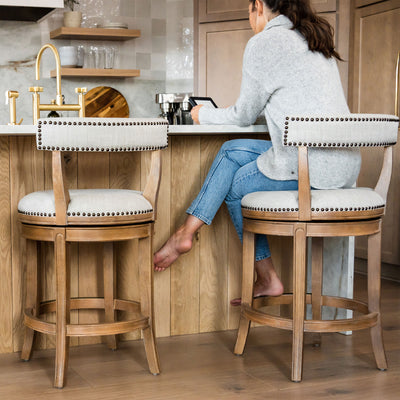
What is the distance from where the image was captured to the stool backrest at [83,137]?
80.7 inches

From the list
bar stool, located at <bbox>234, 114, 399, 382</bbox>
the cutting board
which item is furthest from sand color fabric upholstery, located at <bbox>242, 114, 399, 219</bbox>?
the cutting board

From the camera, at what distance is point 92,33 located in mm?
4637

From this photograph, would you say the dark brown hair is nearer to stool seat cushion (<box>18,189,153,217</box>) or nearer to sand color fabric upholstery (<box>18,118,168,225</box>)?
sand color fabric upholstery (<box>18,118,168,225</box>)

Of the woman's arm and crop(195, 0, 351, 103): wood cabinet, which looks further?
crop(195, 0, 351, 103): wood cabinet

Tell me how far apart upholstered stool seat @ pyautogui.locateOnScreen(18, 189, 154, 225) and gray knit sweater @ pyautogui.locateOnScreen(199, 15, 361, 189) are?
0.53m

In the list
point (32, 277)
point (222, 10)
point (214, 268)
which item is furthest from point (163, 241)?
point (222, 10)

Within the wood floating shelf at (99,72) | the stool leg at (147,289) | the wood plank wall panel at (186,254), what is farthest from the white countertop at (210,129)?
the wood floating shelf at (99,72)

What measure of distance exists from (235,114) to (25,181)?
0.81m

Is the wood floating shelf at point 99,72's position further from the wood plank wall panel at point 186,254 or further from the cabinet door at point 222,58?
the wood plank wall panel at point 186,254

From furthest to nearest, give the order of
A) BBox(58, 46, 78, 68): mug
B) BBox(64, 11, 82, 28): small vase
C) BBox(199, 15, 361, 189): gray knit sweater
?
BBox(64, 11, 82, 28): small vase < BBox(58, 46, 78, 68): mug < BBox(199, 15, 361, 189): gray knit sweater

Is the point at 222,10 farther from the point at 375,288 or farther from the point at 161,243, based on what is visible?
the point at 375,288

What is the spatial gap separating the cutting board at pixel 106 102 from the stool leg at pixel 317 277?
2636 millimetres

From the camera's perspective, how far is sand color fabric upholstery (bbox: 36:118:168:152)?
2047 millimetres

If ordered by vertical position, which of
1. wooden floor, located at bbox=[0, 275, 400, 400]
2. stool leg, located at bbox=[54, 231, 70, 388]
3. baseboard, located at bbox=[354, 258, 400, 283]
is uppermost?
stool leg, located at bbox=[54, 231, 70, 388]
